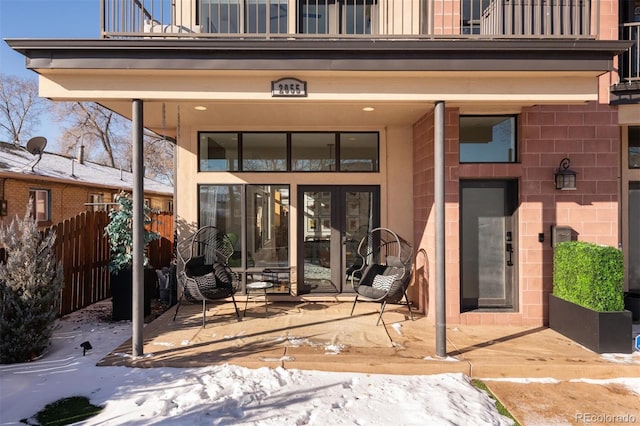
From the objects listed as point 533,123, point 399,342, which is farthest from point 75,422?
point 533,123

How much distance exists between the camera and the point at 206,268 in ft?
19.8

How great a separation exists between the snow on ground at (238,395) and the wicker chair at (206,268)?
1336 millimetres

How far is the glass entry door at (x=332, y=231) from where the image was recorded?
6434mm

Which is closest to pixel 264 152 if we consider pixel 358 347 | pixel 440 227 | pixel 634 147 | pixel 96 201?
pixel 440 227

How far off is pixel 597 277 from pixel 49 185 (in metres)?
14.7

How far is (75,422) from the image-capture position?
2875 millimetres

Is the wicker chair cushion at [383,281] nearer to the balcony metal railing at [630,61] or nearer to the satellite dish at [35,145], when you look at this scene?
the balcony metal railing at [630,61]

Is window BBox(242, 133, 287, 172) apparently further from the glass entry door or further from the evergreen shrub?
the evergreen shrub

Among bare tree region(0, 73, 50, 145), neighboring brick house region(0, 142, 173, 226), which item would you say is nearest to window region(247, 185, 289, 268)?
neighboring brick house region(0, 142, 173, 226)

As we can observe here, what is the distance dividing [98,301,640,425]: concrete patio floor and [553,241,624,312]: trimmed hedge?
21.5 inches

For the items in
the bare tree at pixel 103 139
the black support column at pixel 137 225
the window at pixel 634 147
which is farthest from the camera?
the bare tree at pixel 103 139

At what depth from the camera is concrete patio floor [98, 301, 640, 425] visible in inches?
134

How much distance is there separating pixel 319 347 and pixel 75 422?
7.51 ft

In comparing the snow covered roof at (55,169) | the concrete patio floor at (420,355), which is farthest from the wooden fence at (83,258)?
the snow covered roof at (55,169)
